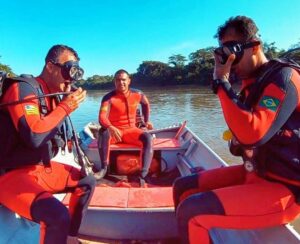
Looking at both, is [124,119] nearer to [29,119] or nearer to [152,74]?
[29,119]

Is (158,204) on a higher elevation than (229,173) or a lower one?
lower

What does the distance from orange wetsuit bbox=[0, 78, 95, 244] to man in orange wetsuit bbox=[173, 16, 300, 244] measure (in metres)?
0.81

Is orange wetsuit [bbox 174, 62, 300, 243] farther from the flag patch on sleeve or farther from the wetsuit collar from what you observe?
the wetsuit collar

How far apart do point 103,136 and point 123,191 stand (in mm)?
1651

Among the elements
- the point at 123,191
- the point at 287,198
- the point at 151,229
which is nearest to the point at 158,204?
the point at 151,229

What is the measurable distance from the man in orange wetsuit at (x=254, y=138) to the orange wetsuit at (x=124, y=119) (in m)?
2.61

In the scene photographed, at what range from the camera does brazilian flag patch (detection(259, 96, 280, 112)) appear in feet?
5.25

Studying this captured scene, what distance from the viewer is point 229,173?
2.21 metres

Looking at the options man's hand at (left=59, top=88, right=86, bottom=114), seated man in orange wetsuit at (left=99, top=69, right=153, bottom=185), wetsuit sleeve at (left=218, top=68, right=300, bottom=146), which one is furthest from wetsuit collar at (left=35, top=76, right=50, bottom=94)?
seated man in orange wetsuit at (left=99, top=69, right=153, bottom=185)

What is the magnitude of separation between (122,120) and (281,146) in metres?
3.63

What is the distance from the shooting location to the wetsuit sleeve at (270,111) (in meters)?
1.60

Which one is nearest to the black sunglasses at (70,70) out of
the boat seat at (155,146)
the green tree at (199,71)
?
the boat seat at (155,146)

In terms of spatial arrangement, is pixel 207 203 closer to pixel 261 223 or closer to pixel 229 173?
pixel 261 223

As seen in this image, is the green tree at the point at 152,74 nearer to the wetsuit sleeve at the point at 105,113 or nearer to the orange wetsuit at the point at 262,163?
the wetsuit sleeve at the point at 105,113
